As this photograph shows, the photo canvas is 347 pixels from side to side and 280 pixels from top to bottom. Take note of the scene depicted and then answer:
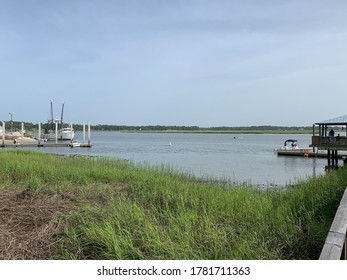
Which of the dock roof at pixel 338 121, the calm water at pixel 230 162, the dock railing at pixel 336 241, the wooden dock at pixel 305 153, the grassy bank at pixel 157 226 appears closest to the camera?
the dock railing at pixel 336 241

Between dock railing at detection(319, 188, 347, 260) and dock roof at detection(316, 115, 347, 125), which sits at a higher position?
dock roof at detection(316, 115, 347, 125)

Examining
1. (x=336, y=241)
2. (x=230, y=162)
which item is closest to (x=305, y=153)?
(x=230, y=162)

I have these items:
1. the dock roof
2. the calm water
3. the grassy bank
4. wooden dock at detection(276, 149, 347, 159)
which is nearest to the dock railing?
the grassy bank

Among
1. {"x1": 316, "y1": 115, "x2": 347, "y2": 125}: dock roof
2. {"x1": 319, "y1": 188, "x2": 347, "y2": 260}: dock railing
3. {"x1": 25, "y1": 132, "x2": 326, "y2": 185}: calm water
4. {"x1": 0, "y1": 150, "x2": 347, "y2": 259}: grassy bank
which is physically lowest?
{"x1": 25, "y1": 132, "x2": 326, "y2": 185}: calm water

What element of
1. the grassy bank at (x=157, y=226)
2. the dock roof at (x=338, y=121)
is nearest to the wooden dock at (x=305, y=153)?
the dock roof at (x=338, y=121)

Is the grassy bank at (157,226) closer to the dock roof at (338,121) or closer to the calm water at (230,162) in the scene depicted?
the calm water at (230,162)

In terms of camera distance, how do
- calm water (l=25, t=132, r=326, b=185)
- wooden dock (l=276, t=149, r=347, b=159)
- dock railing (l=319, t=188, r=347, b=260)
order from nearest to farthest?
dock railing (l=319, t=188, r=347, b=260)
calm water (l=25, t=132, r=326, b=185)
wooden dock (l=276, t=149, r=347, b=159)

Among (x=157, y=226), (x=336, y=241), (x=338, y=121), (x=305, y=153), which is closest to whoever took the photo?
(x=336, y=241)

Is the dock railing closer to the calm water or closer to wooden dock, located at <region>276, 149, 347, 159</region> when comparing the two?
the calm water

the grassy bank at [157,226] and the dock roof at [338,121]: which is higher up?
the dock roof at [338,121]

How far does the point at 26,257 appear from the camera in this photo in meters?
3.93

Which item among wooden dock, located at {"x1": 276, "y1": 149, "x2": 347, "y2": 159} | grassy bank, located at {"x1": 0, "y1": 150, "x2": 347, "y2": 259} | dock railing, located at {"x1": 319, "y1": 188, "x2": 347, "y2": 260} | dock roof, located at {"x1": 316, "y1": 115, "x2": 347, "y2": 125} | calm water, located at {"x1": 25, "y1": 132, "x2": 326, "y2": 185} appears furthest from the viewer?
wooden dock, located at {"x1": 276, "y1": 149, "x2": 347, "y2": 159}

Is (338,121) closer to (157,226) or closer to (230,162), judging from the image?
(230,162)
